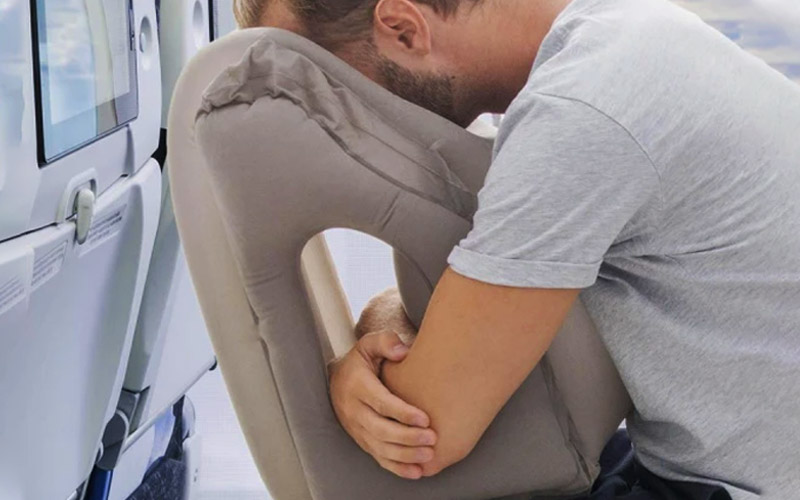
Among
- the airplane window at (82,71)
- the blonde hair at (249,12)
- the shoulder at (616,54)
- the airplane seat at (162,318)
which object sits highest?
the shoulder at (616,54)

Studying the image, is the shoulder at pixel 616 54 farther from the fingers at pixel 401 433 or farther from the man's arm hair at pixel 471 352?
the fingers at pixel 401 433

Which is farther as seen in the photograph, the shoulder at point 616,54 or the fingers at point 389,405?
the fingers at point 389,405

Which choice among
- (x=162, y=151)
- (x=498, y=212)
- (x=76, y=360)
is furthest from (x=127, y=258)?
(x=498, y=212)

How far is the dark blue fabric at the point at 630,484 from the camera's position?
1162 millimetres

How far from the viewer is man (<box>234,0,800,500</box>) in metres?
1.02

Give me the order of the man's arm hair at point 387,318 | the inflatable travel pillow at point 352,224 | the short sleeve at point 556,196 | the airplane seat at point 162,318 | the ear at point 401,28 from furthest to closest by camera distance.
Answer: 1. the airplane seat at point 162,318
2. the man's arm hair at point 387,318
3. the ear at point 401,28
4. the inflatable travel pillow at point 352,224
5. the short sleeve at point 556,196

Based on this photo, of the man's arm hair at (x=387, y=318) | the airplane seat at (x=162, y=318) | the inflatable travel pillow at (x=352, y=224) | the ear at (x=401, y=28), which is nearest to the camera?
the inflatable travel pillow at (x=352, y=224)

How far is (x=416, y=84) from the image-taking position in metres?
1.28

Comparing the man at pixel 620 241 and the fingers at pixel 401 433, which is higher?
→ the man at pixel 620 241

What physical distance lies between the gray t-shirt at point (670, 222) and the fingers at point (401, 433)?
0.64ft

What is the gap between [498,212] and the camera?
1021mm

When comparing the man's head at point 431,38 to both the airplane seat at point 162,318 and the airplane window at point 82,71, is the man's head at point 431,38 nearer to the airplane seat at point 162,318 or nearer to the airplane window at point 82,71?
the airplane window at point 82,71

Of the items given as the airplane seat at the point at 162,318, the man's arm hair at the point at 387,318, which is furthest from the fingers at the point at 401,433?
the airplane seat at the point at 162,318

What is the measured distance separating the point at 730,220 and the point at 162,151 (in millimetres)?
1142
